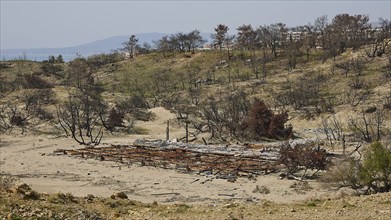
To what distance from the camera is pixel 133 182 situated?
24797 mm

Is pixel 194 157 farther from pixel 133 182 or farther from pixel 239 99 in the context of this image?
pixel 239 99

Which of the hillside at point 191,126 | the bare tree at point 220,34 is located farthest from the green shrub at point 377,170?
the bare tree at point 220,34

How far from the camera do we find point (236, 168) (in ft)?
86.7

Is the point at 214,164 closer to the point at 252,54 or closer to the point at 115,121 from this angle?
the point at 115,121

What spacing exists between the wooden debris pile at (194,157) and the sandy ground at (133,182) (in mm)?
883

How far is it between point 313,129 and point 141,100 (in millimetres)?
23488

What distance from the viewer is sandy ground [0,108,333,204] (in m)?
21.5

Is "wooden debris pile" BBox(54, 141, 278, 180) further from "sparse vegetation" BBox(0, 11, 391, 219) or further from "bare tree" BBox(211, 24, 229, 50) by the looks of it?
"bare tree" BBox(211, 24, 229, 50)

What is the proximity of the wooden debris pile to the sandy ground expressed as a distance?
883 millimetres

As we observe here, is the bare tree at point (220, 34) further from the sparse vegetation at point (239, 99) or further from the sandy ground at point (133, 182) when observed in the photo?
the sandy ground at point (133, 182)

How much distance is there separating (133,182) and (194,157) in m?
6.44

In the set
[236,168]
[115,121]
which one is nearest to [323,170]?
[236,168]

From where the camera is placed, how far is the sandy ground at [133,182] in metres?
21.5

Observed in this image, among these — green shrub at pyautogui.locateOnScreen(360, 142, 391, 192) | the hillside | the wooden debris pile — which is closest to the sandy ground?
the hillside
